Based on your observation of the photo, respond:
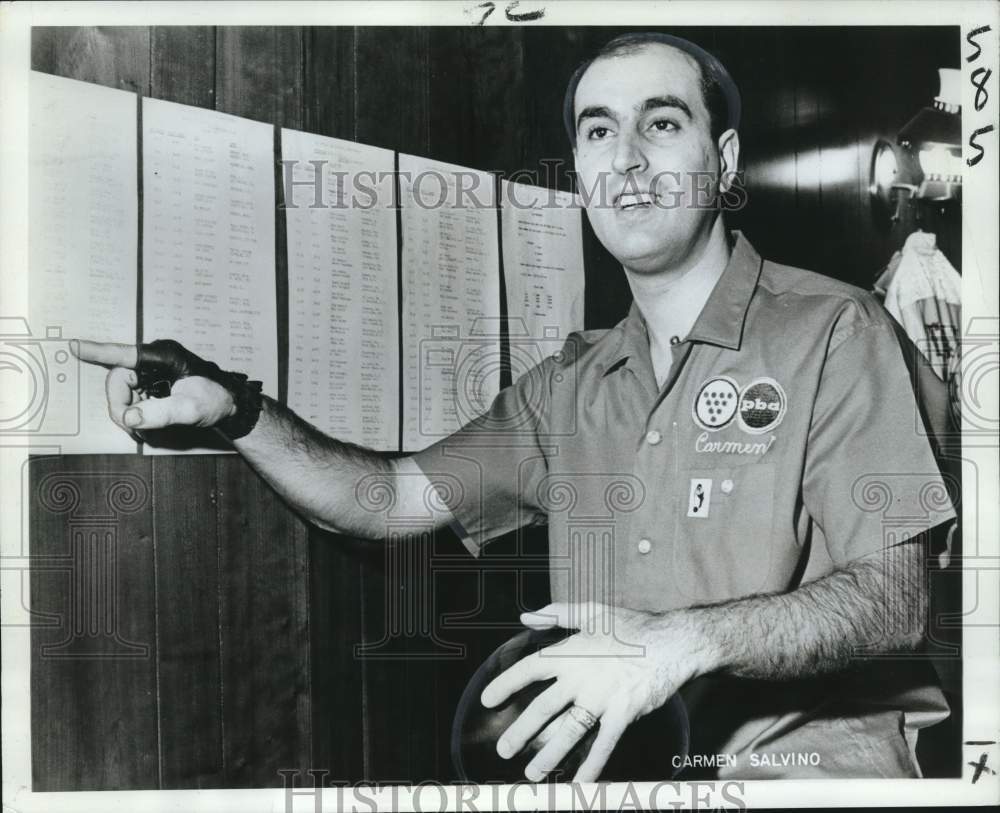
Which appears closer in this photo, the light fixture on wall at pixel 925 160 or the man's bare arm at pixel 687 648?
the man's bare arm at pixel 687 648

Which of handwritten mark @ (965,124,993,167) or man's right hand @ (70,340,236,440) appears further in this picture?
handwritten mark @ (965,124,993,167)

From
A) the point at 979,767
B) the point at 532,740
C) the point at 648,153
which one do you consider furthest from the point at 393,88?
the point at 979,767

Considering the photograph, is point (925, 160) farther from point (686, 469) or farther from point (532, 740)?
point (532, 740)

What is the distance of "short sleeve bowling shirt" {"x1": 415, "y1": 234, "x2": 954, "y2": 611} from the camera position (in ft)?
7.18

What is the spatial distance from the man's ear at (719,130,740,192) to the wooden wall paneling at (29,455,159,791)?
1415 millimetres

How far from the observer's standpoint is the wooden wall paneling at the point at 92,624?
2.16 metres

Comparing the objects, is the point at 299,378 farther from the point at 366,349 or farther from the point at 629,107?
the point at 629,107

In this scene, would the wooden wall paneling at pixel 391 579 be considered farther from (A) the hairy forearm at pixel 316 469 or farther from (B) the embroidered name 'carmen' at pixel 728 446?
(B) the embroidered name 'carmen' at pixel 728 446

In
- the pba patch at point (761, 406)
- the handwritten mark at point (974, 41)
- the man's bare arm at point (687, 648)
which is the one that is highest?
the handwritten mark at point (974, 41)

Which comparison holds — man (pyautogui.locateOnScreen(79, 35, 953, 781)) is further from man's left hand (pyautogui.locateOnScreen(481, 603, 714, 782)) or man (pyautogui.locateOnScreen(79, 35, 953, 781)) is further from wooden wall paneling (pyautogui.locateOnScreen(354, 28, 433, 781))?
wooden wall paneling (pyautogui.locateOnScreen(354, 28, 433, 781))

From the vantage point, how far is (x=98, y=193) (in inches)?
85.0

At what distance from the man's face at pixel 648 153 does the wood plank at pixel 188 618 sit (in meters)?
1.05

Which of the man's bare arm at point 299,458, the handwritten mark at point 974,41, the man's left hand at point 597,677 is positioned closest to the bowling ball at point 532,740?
the man's left hand at point 597,677

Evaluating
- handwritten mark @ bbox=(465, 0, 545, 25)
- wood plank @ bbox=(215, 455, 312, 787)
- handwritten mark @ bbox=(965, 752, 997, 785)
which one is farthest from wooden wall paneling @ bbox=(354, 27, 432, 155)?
handwritten mark @ bbox=(965, 752, 997, 785)
